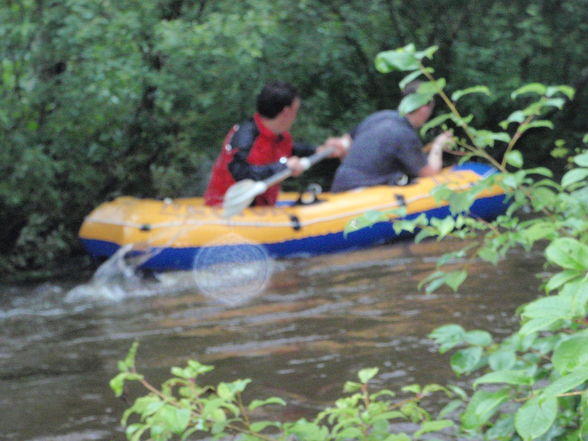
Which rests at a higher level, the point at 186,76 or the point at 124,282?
the point at 186,76

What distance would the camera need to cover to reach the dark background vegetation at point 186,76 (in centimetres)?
728

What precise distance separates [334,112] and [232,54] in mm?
2497

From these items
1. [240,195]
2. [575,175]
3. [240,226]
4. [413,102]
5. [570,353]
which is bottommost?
[240,226]

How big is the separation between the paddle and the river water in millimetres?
543

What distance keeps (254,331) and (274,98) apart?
2.66 m

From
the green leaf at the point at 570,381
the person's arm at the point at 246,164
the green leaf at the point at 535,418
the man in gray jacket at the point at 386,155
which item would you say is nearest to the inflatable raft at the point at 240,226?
the man in gray jacket at the point at 386,155

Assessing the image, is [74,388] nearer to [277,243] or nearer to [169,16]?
[277,243]

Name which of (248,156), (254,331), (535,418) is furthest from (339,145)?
(535,418)

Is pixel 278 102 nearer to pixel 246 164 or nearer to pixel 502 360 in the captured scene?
pixel 246 164

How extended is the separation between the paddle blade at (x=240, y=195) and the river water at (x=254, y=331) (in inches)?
21.2

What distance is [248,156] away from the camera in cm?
751

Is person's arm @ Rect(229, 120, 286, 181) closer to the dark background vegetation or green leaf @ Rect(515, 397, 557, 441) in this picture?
the dark background vegetation

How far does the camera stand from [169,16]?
26.8 ft

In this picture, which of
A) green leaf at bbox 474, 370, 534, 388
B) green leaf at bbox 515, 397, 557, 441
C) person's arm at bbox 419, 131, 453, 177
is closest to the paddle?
person's arm at bbox 419, 131, 453, 177
